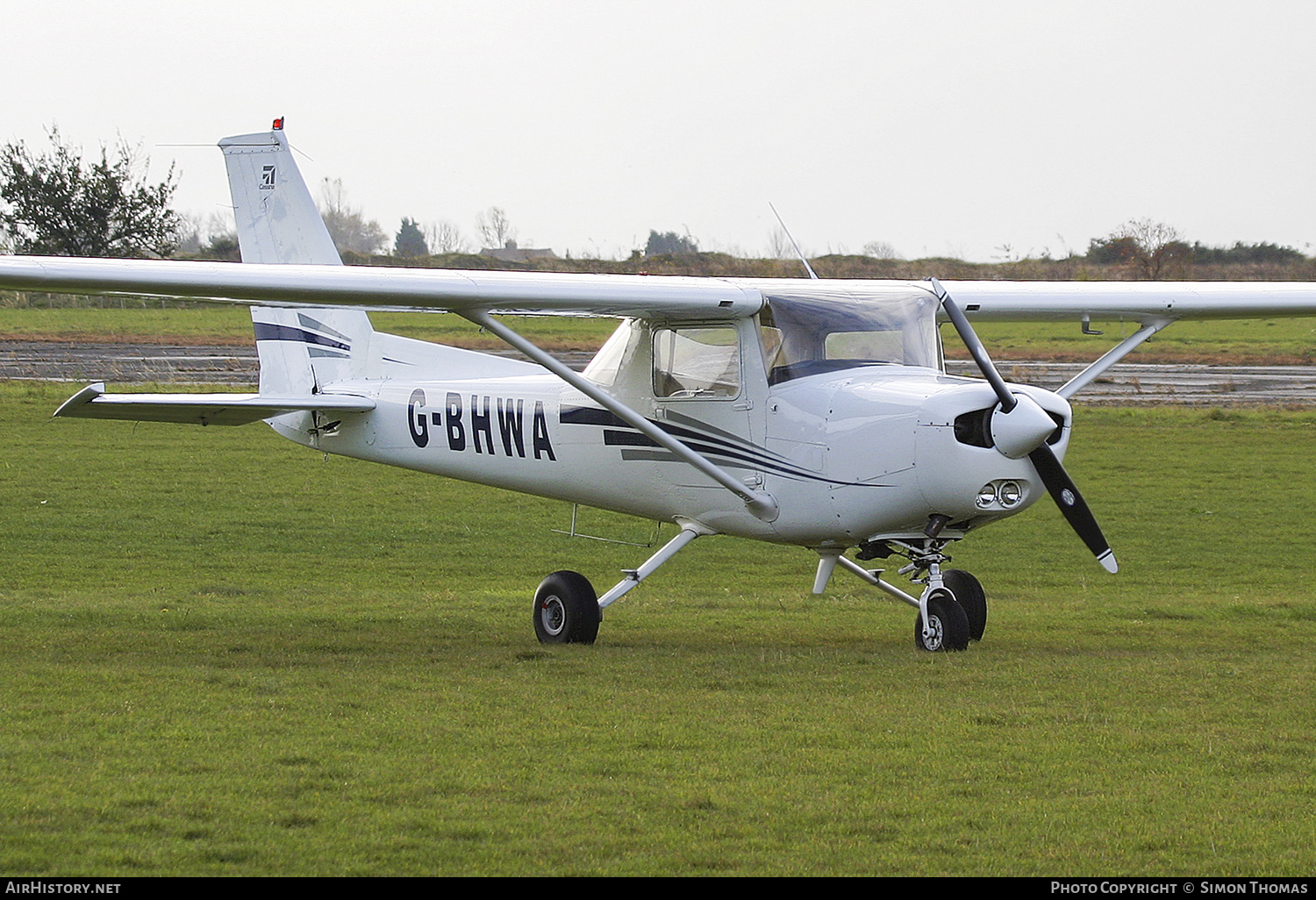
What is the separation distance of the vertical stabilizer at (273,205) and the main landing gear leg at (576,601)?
13.3 ft

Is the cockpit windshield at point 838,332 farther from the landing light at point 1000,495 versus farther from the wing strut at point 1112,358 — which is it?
the landing light at point 1000,495

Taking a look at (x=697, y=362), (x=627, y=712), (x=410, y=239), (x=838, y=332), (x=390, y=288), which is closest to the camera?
(x=627, y=712)

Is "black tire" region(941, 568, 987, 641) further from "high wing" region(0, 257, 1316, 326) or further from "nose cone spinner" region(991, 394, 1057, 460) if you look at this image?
"high wing" region(0, 257, 1316, 326)

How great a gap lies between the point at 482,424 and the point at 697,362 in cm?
234

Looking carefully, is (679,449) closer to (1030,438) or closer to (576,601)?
(576,601)

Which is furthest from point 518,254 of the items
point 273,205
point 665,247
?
point 273,205

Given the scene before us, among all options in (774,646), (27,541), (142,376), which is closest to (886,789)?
(774,646)

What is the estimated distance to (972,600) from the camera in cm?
1121

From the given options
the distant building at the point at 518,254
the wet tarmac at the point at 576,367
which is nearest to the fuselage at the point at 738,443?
the wet tarmac at the point at 576,367

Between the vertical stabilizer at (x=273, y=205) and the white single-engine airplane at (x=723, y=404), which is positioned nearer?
the white single-engine airplane at (x=723, y=404)

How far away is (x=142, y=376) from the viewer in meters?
33.0

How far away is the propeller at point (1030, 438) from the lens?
9.26 metres
